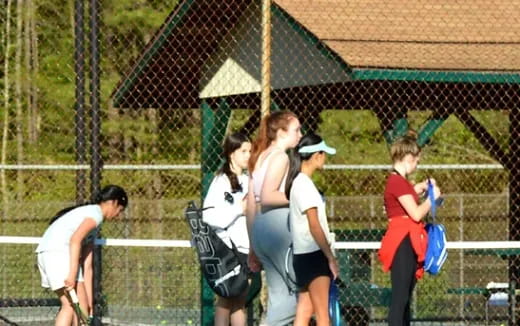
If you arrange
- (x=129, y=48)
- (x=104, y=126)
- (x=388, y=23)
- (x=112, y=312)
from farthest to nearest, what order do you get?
(x=129, y=48) → (x=104, y=126) → (x=112, y=312) → (x=388, y=23)

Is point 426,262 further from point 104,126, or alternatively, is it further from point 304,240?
point 104,126

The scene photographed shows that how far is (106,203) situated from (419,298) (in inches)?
250

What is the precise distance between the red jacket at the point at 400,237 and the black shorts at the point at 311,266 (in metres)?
1.10

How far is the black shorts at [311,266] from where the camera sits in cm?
900

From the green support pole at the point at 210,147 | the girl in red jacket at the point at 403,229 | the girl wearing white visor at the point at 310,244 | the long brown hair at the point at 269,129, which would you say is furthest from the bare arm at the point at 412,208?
the green support pole at the point at 210,147

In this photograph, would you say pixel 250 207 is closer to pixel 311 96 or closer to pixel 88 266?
pixel 88 266

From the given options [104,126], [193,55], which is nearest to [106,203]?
[193,55]

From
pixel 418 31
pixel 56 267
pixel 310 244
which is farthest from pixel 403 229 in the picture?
pixel 418 31

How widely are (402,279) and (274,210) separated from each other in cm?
136

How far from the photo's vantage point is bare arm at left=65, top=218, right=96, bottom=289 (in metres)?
10.1

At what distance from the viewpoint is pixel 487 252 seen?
13.0 metres

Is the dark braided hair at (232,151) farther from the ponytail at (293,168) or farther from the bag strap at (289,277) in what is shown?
the bag strap at (289,277)

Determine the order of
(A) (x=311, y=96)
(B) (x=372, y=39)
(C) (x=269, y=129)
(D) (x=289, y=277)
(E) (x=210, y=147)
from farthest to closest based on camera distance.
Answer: (A) (x=311, y=96) < (E) (x=210, y=147) < (B) (x=372, y=39) < (C) (x=269, y=129) < (D) (x=289, y=277)

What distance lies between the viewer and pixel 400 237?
9984 millimetres
